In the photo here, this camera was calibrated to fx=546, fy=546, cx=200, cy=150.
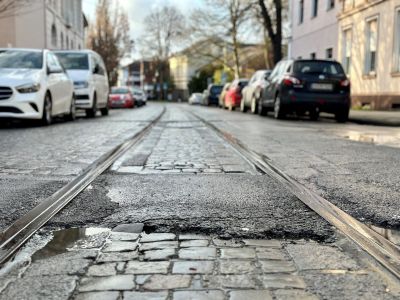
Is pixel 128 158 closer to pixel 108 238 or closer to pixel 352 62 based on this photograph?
pixel 108 238

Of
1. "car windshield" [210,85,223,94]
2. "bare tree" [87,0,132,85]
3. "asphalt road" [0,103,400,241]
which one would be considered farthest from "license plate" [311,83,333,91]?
"bare tree" [87,0,132,85]

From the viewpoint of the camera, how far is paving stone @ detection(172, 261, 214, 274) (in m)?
2.66

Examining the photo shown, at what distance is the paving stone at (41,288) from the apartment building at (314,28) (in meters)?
26.4

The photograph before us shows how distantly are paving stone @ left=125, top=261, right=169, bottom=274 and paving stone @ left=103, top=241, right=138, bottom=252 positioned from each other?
23cm

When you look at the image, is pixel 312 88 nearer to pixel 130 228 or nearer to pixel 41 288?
pixel 130 228

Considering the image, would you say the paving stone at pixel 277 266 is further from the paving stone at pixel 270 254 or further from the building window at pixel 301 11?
the building window at pixel 301 11

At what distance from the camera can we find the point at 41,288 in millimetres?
2457

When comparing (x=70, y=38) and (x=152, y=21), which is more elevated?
(x=152, y=21)

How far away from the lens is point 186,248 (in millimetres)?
3025

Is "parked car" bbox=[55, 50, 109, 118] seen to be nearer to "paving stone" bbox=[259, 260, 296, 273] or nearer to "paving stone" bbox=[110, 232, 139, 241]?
"paving stone" bbox=[110, 232, 139, 241]

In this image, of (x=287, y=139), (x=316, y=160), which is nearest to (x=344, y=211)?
(x=316, y=160)

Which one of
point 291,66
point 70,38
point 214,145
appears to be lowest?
point 214,145

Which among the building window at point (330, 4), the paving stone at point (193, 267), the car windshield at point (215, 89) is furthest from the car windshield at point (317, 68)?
the car windshield at point (215, 89)

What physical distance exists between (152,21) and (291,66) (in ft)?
230
